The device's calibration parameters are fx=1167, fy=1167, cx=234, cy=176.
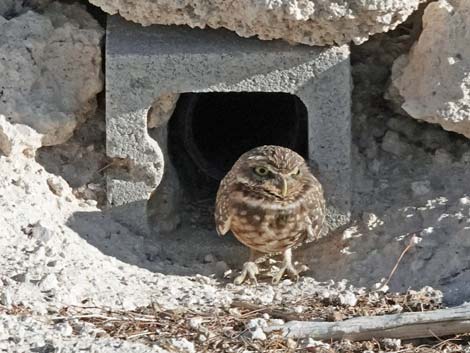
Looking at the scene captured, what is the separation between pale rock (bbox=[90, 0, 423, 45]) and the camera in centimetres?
570

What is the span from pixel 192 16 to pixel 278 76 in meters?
0.53

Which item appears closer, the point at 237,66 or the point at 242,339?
the point at 242,339

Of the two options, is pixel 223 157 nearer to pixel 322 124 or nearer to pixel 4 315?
pixel 322 124

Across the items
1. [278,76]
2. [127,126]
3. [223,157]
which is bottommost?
[223,157]

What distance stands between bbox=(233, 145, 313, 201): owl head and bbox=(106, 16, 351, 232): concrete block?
0.22 metres

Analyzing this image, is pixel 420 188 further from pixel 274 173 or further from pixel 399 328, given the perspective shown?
pixel 399 328

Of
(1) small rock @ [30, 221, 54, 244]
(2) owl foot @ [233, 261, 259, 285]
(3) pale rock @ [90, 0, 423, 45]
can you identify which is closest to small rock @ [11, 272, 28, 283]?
(1) small rock @ [30, 221, 54, 244]

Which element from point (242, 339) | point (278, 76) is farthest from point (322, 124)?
point (242, 339)

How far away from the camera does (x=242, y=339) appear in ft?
16.1

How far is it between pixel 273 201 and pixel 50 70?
1376 mm

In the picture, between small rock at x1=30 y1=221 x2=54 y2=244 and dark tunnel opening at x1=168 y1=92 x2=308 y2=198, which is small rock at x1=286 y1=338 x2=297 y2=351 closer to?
small rock at x1=30 y1=221 x2=54 y2=244

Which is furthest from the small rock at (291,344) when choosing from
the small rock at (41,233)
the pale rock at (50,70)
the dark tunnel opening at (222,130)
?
the dark tunnel opening at (222,130)

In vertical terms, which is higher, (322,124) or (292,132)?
(322,124)

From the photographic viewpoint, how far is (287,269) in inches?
239
